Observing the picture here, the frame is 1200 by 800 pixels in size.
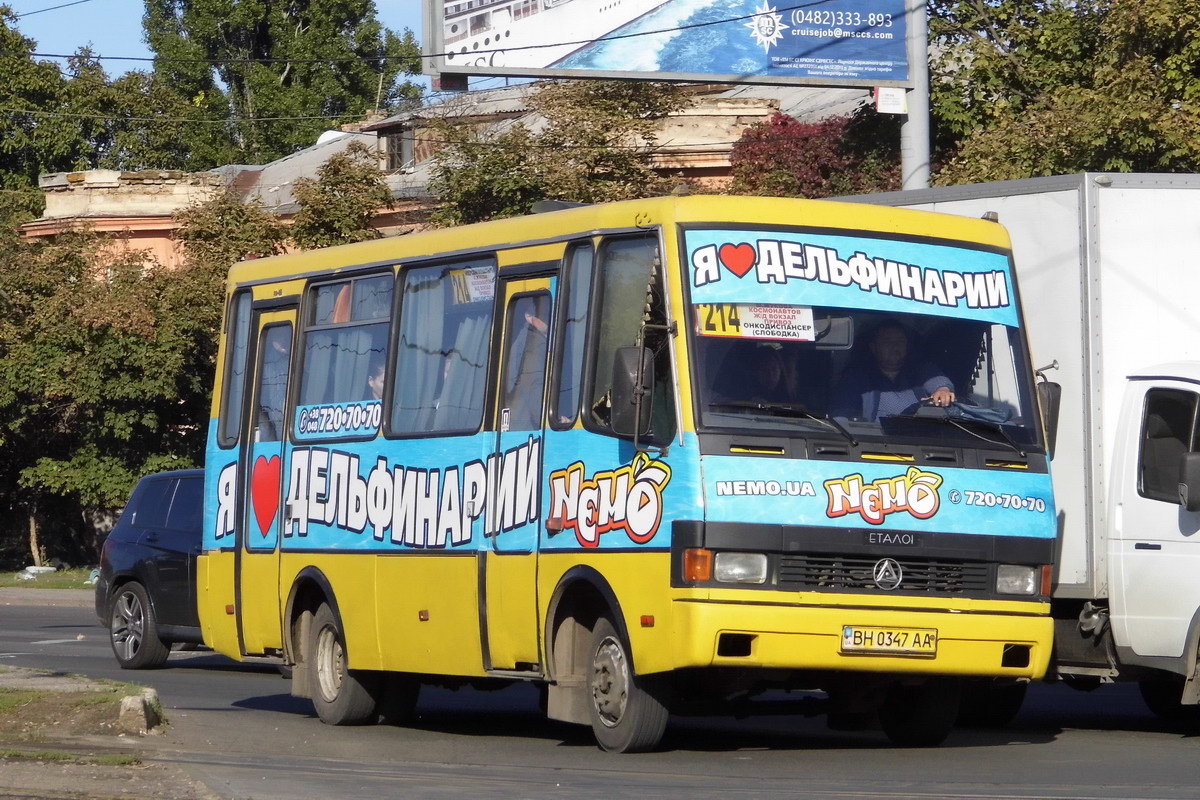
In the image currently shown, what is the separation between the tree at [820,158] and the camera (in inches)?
1140

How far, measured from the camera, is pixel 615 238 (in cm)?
1034

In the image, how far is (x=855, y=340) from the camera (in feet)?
32.7

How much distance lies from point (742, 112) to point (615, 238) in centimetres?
2886

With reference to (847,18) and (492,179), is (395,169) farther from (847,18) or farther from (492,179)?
(847,18)

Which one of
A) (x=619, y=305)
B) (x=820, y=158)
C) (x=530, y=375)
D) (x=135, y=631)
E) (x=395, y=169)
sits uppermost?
(x=395, y=169)

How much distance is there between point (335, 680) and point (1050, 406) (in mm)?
5048

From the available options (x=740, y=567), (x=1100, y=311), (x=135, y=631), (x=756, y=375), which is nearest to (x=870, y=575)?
(x=740, y=567)

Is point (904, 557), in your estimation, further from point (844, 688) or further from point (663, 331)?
point (663, 331)

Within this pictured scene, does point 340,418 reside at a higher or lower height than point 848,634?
higher

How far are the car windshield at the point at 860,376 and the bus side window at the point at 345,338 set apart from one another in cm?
330

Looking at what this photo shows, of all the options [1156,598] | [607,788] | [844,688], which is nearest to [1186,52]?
[1156,598]

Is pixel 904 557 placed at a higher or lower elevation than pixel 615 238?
lower

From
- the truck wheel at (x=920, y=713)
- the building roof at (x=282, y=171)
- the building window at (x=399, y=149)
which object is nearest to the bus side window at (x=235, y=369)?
the truck wheel at (x=920, y=713)

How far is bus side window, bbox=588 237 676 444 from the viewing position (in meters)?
9.88
